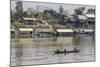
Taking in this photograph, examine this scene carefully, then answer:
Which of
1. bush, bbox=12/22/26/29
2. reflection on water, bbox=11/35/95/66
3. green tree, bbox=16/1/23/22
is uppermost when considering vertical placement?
green tree, bbox=16/1/23/22

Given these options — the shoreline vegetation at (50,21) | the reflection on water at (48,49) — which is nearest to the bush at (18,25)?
the shoreline vegetation at (50,21)

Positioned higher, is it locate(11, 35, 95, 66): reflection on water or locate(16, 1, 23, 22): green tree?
locate(16, 1, 23, 22): green tree

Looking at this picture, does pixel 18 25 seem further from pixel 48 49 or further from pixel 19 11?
pixel 48 49

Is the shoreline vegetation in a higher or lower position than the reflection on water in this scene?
higher

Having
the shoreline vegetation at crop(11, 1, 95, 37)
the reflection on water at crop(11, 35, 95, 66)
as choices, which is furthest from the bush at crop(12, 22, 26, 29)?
the reflection on water at crop(11, 35, 95, 66)

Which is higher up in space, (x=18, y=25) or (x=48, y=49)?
(x=18, y=25)

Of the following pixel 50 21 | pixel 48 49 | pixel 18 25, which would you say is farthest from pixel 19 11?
pixel 48 49

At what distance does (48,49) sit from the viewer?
312 centimetres

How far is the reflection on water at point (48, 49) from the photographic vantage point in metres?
2.95

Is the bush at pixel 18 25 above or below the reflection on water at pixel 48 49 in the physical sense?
above

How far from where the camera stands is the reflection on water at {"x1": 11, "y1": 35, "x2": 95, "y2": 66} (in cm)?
295

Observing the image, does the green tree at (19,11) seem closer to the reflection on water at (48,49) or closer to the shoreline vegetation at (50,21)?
the shoreline vegetation at (50,21)

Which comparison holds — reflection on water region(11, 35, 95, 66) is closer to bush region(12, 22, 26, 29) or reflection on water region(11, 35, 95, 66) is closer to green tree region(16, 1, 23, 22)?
bush region(12, 22, 26, 29)
